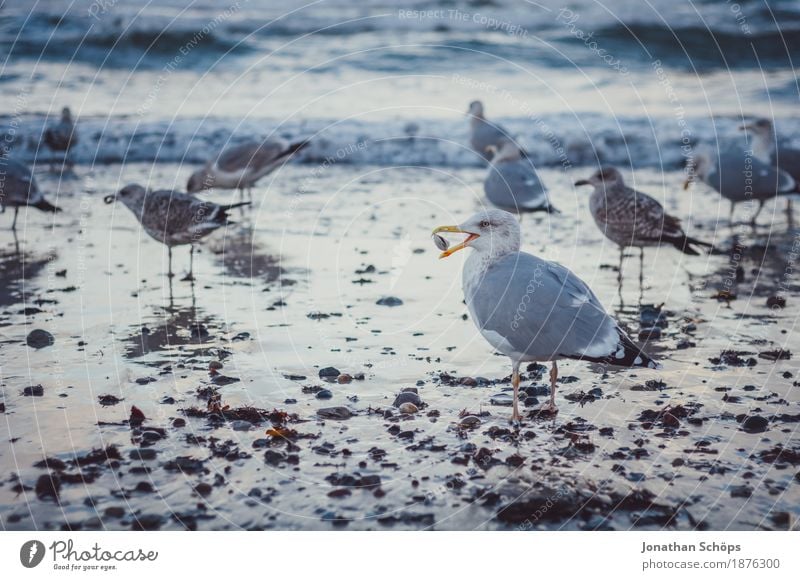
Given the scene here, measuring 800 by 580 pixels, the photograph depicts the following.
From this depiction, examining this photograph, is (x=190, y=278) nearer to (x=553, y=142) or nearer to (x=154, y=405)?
(x=154, y=405)

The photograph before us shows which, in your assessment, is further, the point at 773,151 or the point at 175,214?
the point at 773,151

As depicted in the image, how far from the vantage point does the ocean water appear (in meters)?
21.4

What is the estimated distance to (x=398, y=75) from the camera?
26.9 meters

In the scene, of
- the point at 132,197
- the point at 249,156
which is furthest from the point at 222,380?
the point at 249,156

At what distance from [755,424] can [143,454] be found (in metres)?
4.36

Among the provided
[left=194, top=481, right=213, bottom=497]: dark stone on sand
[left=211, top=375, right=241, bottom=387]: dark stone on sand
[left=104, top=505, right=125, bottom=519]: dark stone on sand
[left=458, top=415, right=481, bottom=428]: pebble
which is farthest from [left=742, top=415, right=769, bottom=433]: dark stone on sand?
[left=104, top=505, right=125, bottom=519]: dark stone on sand

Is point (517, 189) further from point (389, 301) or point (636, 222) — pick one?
point (389, 301)

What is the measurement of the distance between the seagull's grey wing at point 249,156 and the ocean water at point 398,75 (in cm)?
477

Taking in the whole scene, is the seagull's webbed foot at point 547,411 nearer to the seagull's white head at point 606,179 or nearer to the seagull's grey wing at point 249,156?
the seagull's white head at point 606,179

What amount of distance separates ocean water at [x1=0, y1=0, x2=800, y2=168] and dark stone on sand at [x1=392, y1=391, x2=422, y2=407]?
1341 cm

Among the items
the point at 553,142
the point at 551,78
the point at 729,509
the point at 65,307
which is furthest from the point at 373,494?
the point at 551,78

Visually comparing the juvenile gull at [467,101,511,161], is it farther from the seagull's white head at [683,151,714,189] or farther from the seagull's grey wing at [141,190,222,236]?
the seagull's grey wing at [141,190,222,236]

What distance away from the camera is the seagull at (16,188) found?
42.4 feet

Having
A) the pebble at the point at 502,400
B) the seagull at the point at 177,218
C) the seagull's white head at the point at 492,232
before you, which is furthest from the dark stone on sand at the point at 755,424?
the seagull at the point at 177,218
